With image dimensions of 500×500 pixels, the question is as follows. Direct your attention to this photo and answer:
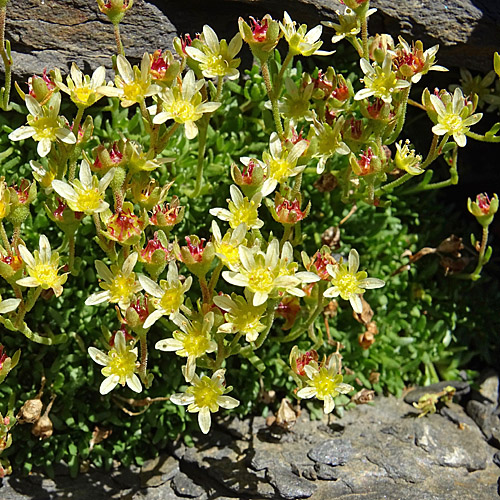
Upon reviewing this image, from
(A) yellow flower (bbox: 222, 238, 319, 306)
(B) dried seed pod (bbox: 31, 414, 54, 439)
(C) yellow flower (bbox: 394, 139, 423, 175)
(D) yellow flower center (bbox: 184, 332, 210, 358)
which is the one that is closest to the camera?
(A) yellow flower (bbox: 222, 238, 319, 306)

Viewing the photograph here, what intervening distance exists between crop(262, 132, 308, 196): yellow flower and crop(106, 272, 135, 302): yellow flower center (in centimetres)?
61

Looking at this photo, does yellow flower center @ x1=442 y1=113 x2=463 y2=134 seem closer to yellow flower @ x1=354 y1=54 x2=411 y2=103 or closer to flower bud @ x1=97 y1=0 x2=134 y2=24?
yellow flower @ x1=354 y1=54 x2=411 y2=103

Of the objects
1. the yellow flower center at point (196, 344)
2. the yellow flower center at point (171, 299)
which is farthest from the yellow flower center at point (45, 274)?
the yellow flower center at point (196, 344)

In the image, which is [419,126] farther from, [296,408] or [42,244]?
[42,244]

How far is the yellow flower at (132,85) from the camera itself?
2.63 meters

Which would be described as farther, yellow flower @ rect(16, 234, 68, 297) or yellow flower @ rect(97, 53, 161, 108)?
yellow flower @ rect(97, 53, 161, 108)

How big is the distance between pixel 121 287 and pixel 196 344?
354 millimetres

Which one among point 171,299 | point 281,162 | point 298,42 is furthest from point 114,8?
point 171,299

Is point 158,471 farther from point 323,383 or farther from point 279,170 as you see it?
point 279,170

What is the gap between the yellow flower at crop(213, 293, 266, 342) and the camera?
8.22 feet

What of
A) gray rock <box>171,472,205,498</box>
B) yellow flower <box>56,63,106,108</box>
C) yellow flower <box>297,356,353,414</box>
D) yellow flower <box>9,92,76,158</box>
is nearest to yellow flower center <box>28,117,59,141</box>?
yellow flower <box>9,92,76,158</box>

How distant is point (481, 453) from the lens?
3.42 metres

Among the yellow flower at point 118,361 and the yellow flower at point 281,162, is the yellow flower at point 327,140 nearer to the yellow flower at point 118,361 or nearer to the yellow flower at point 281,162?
the yellow flower at point 281,162

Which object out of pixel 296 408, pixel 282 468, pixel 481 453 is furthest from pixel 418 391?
pixel 282 468
